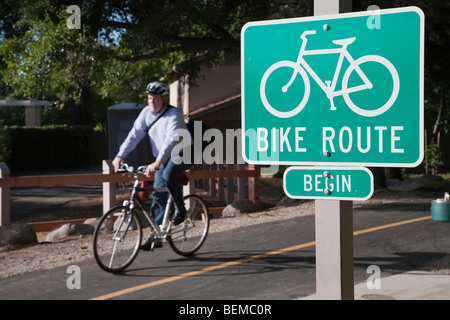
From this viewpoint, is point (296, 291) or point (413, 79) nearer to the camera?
point (413, 79)

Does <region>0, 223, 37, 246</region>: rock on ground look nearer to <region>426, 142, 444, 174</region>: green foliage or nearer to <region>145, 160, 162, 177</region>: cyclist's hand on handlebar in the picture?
<region>145, 160, 162, 177</region>: cyclist's hand on handlebar

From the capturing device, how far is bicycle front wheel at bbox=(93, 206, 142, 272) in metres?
7.29

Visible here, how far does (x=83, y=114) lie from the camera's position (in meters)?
42.8

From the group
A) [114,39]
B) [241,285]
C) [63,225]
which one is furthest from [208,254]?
[114,39]

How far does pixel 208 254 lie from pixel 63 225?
3.75 metres

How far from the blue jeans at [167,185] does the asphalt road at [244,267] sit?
62cm

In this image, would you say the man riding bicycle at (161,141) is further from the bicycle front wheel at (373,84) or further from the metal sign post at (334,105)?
the bicycle front wheel at (373,84)

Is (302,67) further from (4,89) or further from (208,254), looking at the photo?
(4,89)

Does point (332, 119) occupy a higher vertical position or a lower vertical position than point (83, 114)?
lower

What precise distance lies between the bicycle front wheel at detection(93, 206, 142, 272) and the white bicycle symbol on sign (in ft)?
16.1

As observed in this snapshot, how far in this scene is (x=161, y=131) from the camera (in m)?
7.79

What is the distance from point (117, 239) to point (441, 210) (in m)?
4.99

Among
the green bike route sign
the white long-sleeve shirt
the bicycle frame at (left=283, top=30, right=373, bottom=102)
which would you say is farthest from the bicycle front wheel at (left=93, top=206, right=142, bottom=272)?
the bicycle frame at (left=283, top=30, right=373, bottom=102)

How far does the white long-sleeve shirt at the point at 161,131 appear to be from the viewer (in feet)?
25.0
